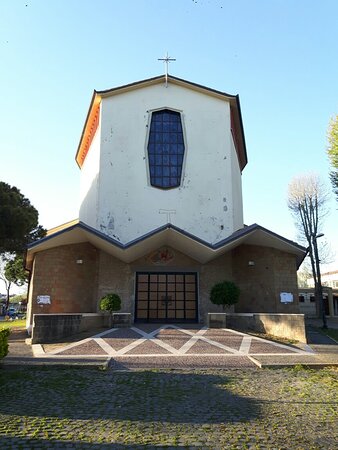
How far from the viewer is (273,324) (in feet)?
44.8

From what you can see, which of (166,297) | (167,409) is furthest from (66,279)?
(167,409)

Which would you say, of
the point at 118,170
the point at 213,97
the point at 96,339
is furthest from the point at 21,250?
the point at 213,97

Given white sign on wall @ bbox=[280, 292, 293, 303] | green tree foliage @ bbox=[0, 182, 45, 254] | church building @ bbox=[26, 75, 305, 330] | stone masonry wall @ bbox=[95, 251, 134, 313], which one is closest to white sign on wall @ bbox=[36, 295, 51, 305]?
church building @ bbox=[26, 75, 305, 330]

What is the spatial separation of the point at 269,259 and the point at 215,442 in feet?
45.6

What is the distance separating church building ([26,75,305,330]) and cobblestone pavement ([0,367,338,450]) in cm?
897

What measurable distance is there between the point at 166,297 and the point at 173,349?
322 inches

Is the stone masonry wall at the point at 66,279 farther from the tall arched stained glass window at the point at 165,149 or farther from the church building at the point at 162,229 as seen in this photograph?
the tall arched stained glass window at the point at 165,149

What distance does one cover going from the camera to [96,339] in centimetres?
1203

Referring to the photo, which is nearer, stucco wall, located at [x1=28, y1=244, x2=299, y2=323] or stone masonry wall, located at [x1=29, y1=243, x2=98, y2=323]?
stone masonry wall, located at [x1=29, y1=243, x2=98, y2=323]

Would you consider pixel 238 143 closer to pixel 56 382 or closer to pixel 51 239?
pixel 51 239

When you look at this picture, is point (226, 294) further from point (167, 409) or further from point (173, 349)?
point (167, 409)

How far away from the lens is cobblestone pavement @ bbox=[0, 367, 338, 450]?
13.7 ft

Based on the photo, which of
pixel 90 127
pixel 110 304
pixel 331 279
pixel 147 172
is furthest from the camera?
pixel 331 279

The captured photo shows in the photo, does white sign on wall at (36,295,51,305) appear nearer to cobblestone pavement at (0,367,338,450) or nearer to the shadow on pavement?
cobblestone pavement at (0,367,338,450)
